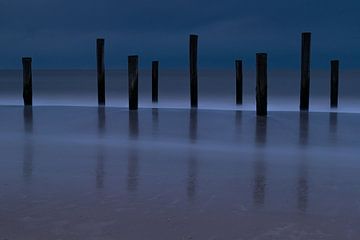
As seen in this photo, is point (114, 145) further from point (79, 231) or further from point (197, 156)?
point (79, 231)

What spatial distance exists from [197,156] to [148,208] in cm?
240

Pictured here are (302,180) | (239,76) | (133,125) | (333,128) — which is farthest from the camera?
(239,76)

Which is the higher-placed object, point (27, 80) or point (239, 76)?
point (239, 76)

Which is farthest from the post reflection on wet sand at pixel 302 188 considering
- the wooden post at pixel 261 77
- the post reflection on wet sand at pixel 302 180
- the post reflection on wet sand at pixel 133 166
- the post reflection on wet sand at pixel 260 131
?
the wooden post at pixel 261 77

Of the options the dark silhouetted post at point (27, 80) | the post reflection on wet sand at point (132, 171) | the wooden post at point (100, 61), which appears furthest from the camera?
the dark silhouetted post at point (27, 80)

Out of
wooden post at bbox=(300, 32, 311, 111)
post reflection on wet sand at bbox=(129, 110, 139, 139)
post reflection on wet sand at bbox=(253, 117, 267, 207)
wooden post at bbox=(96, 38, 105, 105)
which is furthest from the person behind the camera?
wooden post at bbox=(96, 38, 105, 105)

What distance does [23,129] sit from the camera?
8.58 m

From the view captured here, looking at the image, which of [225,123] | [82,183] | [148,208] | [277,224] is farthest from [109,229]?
[225,123]

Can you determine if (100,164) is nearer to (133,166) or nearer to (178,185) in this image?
(133,166)

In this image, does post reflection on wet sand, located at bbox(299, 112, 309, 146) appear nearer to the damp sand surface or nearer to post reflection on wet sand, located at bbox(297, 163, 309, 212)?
the damp sand surface

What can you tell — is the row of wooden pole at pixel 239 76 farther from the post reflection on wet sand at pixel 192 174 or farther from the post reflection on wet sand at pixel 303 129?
the post reflection on wet sand at pixel 192 174

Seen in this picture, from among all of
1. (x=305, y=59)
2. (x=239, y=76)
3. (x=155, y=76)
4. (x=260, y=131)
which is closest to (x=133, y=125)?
(x=260, y=131)

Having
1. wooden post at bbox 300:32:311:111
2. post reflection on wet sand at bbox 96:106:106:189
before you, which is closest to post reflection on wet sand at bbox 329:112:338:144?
wooden post at bbox 300:32:311:111

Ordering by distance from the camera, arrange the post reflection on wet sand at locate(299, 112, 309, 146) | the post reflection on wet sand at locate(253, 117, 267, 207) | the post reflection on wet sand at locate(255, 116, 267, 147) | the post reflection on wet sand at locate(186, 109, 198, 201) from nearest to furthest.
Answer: the post reflection on wet sand at locate(253, 117, 267, 207)
the post reflection on wet sand at locate(186, 109, 198, 201)
the post reflection on wet sand at locate(255, 116, 267, 147)
the post reflection on wet sand at locate(299, 112, 309, 146)
